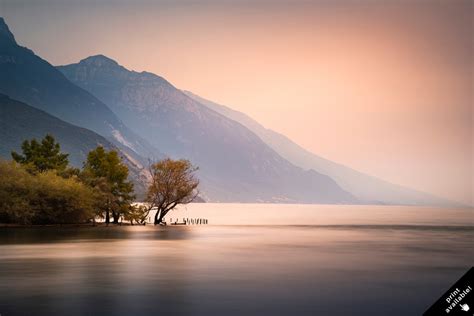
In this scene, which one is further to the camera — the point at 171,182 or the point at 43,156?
the point at 171,182

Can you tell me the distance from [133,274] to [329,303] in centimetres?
1326

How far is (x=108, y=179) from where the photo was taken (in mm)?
90438

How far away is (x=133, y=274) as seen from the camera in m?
35.6

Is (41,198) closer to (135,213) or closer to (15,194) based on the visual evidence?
(15,194)

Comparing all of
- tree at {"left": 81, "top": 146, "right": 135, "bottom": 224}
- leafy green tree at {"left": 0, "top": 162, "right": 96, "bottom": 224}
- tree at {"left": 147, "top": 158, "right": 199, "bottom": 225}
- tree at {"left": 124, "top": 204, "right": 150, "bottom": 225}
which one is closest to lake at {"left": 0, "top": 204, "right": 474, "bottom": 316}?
leafy green tree at {"left": 0, "top": 162, "right": 96, "bottom": 224}

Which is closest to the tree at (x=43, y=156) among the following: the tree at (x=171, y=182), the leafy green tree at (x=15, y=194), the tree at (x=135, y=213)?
the leafy green tree at (x=15, y=194)

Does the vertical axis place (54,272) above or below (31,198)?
below

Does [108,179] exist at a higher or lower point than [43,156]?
lower

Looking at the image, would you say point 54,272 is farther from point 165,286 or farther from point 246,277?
point 246,277

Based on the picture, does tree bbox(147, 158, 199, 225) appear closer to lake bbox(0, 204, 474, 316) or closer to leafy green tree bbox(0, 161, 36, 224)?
leafy green tree bbox(0, 161, 36, 224)

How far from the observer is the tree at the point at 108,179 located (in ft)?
290

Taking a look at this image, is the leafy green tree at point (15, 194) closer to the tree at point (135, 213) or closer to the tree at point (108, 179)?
the tree at point (108, 179)

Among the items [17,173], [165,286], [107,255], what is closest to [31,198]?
[17,173]

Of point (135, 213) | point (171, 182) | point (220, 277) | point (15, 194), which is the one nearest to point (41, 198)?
point (15, 194)
